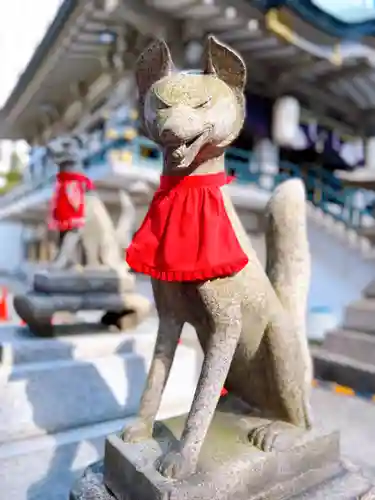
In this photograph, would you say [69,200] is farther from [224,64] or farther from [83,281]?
[224,64]

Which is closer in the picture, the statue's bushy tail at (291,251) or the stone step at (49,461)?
the statue's bushy tail at (291,251)

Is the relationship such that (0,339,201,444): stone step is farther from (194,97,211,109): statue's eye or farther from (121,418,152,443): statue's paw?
(194,97,211,109): statue's eye

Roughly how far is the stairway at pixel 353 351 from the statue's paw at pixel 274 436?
171cm

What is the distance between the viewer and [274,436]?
4.03ft

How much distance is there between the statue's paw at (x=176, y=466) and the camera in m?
1.07

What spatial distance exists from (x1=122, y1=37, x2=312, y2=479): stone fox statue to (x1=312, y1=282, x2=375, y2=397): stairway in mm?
1666

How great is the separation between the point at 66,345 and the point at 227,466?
1397mm

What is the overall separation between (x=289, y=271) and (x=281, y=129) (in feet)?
18.4

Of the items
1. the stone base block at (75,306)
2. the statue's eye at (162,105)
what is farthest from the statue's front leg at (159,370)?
the stone base block at (75,306)

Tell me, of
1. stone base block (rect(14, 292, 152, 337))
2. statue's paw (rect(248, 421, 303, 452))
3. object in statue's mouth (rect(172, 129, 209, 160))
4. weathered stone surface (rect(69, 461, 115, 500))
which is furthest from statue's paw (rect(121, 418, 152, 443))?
stone base block (rect(14, 292, 152, 337))

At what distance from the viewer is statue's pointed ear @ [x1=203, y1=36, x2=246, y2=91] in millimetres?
1138

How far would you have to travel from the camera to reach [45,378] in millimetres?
2043

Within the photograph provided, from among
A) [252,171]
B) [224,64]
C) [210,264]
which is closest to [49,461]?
[210,264]

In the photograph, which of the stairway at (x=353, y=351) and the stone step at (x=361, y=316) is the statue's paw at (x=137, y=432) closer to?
the stairway at (x=353, y=351)
